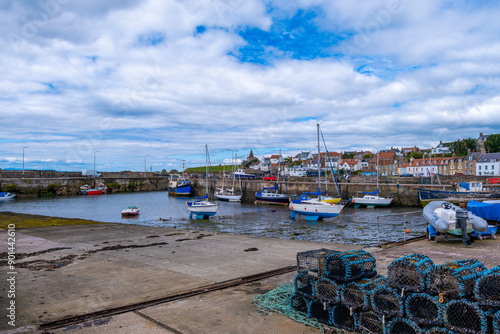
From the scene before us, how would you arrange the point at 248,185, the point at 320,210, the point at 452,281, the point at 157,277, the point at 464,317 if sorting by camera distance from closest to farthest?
the point at 464,317 → the point at 452,281 → the point at 157,277 → the point at 320,210 → the point at 248,185

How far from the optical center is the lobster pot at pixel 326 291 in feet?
19.3

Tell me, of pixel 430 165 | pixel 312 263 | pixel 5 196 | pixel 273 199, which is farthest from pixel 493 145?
pixel 5 196

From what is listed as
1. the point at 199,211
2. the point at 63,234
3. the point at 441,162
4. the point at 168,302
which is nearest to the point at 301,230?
the point at 199,211

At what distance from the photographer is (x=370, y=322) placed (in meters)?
5.45

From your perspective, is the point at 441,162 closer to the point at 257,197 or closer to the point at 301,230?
the point at 257,197

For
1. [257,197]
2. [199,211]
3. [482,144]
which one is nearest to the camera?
[199,211]

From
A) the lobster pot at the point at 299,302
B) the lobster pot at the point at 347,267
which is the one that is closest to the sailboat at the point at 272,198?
the lobster pot at the point at 299,302

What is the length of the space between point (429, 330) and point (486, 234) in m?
11.5

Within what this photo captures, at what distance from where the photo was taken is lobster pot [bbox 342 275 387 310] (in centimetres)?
552

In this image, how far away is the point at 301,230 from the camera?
25.6 m

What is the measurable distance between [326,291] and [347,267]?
1.87ft

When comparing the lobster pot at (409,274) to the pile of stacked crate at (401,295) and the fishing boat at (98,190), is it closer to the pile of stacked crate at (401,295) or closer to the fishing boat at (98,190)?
the pile of stacked crate at (401,295)

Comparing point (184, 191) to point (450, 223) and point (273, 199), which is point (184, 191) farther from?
point (450, 223)

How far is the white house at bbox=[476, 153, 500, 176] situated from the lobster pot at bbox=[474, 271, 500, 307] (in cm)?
8597
